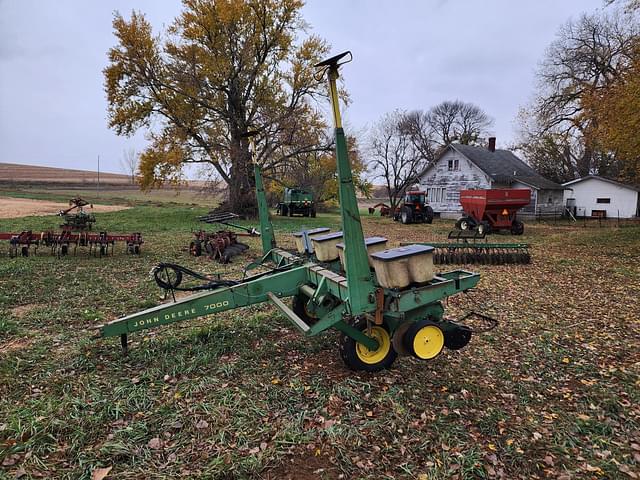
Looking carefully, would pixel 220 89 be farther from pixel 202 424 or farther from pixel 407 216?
pixel 202 424

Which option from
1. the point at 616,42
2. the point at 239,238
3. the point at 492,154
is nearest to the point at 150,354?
the point at 239,238

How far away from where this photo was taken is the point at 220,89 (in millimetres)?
25859

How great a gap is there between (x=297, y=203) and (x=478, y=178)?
14.1 meters

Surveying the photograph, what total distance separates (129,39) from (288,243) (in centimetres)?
1895

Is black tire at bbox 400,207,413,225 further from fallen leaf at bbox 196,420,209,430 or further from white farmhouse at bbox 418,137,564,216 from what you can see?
fallen leaf at bbox 196,420,209,430

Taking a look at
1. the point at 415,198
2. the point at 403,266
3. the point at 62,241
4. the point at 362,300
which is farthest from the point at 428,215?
the point at 362,300

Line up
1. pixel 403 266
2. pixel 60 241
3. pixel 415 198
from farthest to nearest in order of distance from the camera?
pixel 415 198
pixel 60 241
pixel 403 266

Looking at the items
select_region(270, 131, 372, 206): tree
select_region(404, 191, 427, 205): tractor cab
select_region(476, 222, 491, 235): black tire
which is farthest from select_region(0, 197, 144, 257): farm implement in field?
select_region(270, 131, 372, 206): tree

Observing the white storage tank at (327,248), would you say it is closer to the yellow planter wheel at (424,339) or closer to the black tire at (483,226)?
the yellow planter wheel at (424,339)

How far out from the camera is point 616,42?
29.5 meters

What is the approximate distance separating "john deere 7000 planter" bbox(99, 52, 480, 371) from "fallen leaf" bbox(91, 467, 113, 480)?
5.01 feet

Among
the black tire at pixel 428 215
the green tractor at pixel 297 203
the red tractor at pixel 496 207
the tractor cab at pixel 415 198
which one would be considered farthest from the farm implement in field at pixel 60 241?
the green tractor at pixel 297 203

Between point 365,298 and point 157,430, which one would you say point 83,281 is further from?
point 365,298

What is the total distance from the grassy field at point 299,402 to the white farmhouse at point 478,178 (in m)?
25.4
